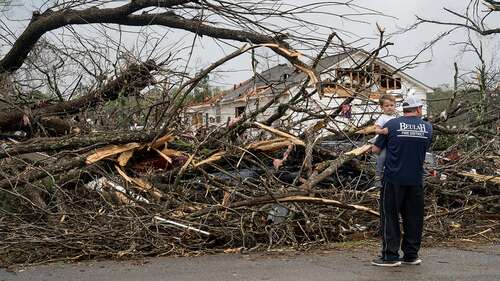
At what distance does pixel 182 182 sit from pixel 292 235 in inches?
62.5

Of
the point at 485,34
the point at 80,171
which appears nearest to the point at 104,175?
the point at 80,171

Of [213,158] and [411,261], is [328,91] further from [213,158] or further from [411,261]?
[411,261]

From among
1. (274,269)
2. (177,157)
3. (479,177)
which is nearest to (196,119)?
(177,157)

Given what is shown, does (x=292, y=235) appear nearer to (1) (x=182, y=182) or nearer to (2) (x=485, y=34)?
(1) (x=182, y=182)

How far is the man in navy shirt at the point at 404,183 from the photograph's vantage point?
220 inches

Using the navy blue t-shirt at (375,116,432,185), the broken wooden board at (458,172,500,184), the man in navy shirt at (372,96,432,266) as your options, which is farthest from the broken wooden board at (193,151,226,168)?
the broken wooden board at (458,172,500,184)

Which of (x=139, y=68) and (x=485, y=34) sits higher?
(x=485, y=34)

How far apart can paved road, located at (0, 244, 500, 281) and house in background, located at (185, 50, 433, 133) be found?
105 inches

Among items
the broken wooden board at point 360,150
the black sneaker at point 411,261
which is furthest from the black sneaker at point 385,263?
the broken wooden board at point 360,150

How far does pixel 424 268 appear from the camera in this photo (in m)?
5.61

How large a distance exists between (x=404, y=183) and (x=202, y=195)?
2.59 m

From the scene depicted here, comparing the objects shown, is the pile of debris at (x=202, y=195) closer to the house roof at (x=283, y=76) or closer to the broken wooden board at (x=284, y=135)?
the broken wooden board at (x=284, y=135)

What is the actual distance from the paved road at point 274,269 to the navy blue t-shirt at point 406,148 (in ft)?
2.75

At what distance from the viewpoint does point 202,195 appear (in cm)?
725
